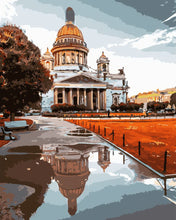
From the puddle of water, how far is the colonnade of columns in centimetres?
6846

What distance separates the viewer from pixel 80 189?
6051mm

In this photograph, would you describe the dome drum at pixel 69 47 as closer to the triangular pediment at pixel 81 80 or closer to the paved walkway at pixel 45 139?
the triangular pediment at pixel 81 80

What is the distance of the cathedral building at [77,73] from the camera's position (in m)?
81.5

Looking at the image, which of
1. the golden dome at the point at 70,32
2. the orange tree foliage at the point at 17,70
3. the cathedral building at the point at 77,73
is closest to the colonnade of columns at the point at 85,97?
the cathedral building at the point at 77,73

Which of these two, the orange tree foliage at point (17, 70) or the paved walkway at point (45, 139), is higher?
the orange tree foliage at point (17, 70)

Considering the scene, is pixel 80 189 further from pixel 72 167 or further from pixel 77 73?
pixel 77 73

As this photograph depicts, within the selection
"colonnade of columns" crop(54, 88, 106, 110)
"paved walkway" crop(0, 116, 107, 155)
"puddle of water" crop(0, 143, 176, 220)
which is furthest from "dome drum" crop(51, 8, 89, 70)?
"puddle of water" crop(0, 143, 176, 220)

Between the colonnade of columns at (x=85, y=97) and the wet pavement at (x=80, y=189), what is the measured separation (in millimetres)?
69163

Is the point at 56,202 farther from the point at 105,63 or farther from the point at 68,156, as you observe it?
the point at 105,63

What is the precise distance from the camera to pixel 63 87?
75.7 meters

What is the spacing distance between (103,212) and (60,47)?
3742 inches

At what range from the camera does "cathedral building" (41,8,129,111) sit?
8150 cm

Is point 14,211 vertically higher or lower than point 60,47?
lower

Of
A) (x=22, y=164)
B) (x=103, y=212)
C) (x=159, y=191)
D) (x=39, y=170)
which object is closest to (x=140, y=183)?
(x=159, y=191)
